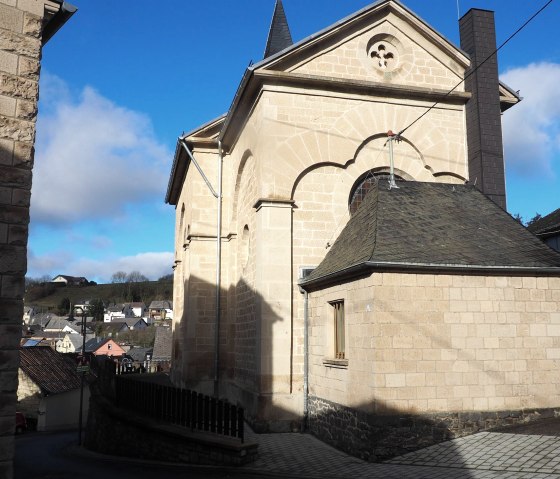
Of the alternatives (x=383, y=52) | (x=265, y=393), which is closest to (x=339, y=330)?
(x=265, y=393)

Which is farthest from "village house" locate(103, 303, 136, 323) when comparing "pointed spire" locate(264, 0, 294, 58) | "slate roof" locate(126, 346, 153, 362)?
"pointed spire" locate(264, 0, 294, 58)

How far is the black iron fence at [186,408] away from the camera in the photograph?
34.4 feet

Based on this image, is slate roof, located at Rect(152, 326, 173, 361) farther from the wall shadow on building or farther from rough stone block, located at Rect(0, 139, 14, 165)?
rough stone block, located at Rect(0, 139, 14, 165)

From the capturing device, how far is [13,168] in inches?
237

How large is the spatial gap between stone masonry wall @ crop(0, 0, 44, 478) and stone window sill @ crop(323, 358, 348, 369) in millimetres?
6267

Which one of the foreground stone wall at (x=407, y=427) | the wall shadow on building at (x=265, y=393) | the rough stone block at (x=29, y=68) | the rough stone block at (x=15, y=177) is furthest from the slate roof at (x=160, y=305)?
the rough stone block at (x=15, y=177)

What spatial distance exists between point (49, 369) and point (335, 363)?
35615 millimetres

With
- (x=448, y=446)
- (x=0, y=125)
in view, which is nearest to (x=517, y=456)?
(x=448, y=446)

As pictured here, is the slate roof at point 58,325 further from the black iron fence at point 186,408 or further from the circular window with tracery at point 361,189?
the circular window with tracery at point 361,189

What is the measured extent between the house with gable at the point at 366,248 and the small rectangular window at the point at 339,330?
0.05 meters

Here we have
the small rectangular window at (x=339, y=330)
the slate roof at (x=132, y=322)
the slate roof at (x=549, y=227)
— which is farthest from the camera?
A: the slate roof at (x=132, y=322)

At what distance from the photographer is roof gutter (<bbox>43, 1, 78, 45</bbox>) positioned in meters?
6.68

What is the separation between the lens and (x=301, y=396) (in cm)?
1262

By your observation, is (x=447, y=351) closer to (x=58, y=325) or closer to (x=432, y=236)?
(x=432, y=236)
